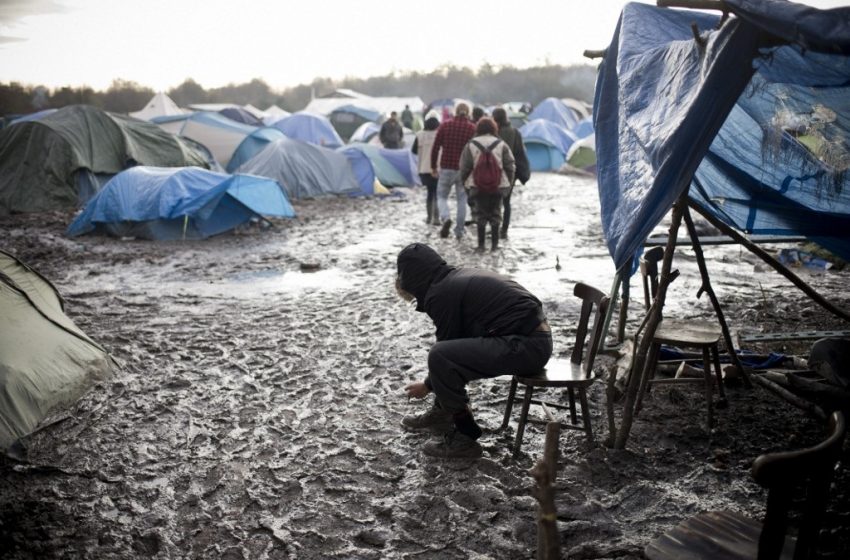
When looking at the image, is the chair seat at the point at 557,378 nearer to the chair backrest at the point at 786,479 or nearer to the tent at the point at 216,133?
the chair backrest at the point at 786,479

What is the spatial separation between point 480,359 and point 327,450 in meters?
1.19

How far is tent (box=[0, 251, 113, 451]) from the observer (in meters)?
4.41

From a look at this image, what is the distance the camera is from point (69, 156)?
14.3 metres

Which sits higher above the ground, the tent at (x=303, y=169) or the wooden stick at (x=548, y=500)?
the tent at (x=303, y=169)

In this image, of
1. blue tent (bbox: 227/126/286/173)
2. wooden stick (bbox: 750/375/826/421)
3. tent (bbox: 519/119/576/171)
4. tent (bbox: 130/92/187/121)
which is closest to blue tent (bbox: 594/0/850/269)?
wooden stick (bbox: 750/375/826/421)

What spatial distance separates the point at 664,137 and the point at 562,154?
69.1ft

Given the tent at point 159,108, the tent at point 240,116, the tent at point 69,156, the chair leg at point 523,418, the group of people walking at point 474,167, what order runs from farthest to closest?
1. the tent at point 159,108
2. the tent at point 240,116
3. the tent at point 69,156
4. the group of people walking at point 474,167
5. the chair leg at point 523,418

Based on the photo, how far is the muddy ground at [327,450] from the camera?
3.33m

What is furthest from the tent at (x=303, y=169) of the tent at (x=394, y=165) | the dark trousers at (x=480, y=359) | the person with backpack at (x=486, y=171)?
the dark trousers at (x=480, y=359)

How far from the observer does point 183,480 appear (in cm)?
386

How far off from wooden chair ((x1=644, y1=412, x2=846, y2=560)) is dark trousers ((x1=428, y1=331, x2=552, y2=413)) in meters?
1.47

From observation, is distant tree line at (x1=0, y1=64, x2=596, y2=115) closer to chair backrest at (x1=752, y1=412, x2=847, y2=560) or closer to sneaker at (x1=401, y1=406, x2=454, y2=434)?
sneaker at (x1=401, y1=406, x2=454, y2=434)

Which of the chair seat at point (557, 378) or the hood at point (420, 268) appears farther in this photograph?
the hood at point (420, 268)

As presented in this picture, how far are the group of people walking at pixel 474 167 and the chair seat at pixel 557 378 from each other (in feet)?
18.1
